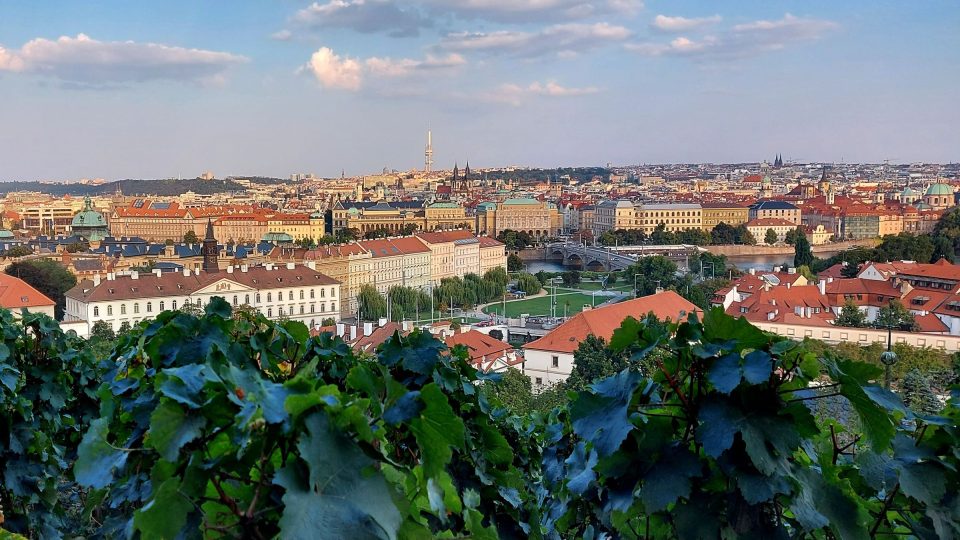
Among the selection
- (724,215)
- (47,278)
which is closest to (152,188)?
(724,215)

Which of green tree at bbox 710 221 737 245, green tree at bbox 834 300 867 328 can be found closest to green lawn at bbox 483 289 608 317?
green tree at bbox 834 300 867 328

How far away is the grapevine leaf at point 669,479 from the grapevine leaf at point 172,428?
2.72 feet

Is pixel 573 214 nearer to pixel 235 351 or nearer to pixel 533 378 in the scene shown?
pixel 533 378

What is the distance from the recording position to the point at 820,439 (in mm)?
2209

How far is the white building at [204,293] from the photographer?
24.2m

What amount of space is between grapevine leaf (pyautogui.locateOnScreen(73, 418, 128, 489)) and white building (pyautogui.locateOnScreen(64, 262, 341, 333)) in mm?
20304

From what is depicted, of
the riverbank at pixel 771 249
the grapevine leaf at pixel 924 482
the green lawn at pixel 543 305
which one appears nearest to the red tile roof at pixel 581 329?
the green lawn at pixel 543 305

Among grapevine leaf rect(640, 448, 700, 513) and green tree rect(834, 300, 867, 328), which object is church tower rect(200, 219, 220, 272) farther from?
grapevine leaf rect(640, 448, 700, 513)

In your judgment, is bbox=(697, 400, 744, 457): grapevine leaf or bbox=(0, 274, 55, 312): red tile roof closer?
bbox=(697, 400, 744, 457): grapevine leaf

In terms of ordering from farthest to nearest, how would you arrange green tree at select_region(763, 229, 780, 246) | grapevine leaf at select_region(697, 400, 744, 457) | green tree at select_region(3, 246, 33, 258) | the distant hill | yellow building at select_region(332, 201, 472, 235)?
the distant hill
yellow building at select_region(332, 201, 472, 235)
green tree at select_region(763, 229, 780, 246)
green tree at select_region(3, 246, 33, 258)
grapevine leaf at select_region(697, 400, 744, 457)

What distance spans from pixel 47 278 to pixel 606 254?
30.1 m

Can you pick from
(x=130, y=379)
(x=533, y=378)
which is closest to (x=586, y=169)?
(x=533, y=378)

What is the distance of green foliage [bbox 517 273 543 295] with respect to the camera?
1499 inches

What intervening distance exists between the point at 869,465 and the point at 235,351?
1460mm
